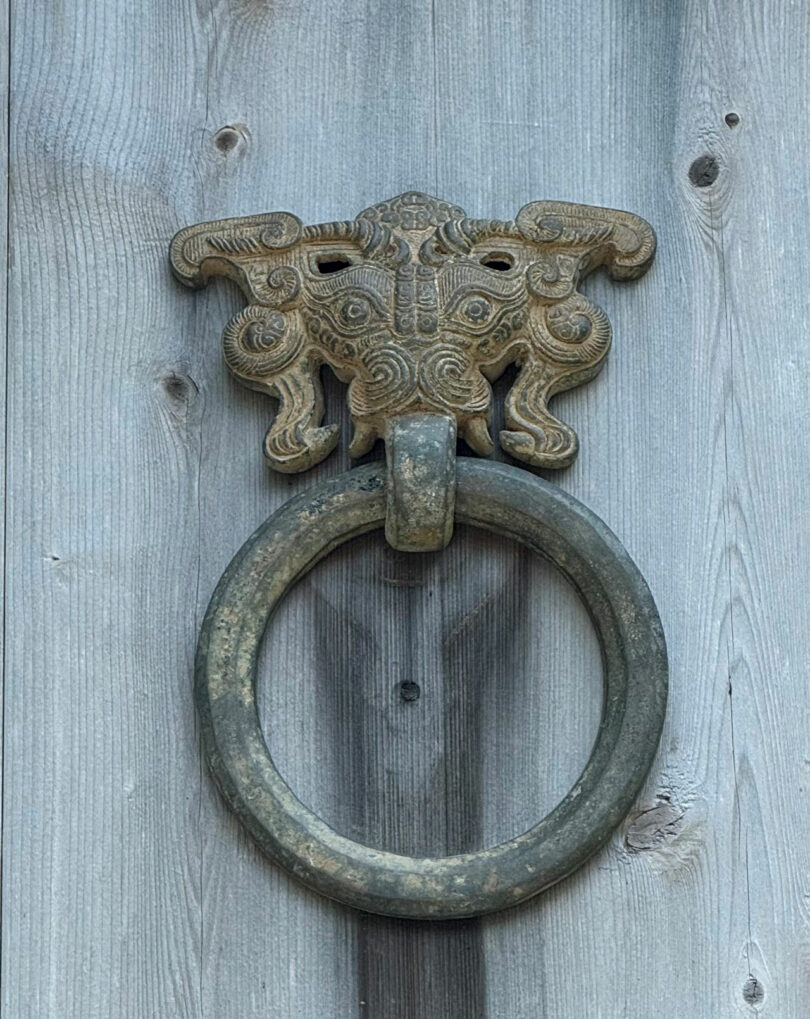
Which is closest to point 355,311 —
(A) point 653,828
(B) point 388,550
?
(B) point 388,550

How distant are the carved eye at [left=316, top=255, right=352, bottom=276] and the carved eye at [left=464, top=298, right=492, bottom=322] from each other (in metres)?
0.10

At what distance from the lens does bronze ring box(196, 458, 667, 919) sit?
1085mm

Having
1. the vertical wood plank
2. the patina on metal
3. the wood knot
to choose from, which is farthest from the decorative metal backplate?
the wood knot

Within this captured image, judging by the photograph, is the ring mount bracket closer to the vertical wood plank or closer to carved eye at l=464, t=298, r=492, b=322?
carved eye at l=464, t=298, r=492, b=322

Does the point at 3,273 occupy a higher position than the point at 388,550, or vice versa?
the point at 3,273

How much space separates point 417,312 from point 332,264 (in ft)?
0.31

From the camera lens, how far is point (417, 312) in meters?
1.14

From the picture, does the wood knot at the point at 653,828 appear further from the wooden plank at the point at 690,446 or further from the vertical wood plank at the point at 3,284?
the vertical wood plank at the point at 3,284

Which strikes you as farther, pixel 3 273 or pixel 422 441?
pixel 3 273

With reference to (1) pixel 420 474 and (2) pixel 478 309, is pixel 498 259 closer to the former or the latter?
(2) pixel 478 309

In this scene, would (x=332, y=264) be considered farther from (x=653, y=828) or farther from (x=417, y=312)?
(x=653, y=828)

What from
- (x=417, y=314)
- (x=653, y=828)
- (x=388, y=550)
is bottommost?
(x=653, y=828)

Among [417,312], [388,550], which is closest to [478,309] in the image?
[417,312]

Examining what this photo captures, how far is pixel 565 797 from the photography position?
1.12 meters
